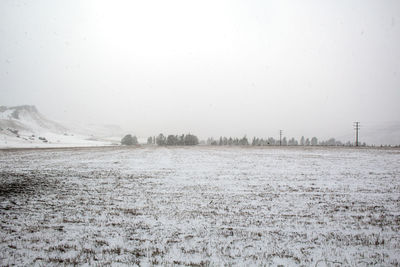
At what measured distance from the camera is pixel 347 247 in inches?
211

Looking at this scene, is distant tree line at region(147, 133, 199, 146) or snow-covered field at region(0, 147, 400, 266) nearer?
snow-covered field at region(0, 147, 400, 266)

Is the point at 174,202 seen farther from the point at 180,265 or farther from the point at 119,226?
the point at 180,265

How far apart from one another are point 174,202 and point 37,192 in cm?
786

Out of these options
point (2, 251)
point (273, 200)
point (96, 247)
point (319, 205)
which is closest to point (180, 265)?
point (96, 247)

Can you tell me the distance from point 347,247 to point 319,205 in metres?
3.67

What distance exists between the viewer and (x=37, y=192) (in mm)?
10812

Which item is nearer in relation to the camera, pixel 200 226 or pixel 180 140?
pixel 200 226

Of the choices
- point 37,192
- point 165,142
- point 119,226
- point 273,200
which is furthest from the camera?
point 165,142

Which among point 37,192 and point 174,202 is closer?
point 174,202

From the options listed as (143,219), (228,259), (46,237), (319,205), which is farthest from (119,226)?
(319,205)

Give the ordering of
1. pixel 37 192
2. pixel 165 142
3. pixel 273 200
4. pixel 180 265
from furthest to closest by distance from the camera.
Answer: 1. pixel 165 142
2. pixel 37 192
3. pixel 273 200
4. pixel 180 265

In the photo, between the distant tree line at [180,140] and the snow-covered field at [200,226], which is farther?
the distant tree line at [180,140]

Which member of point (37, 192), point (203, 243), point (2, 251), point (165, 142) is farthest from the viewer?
point (165, 142)

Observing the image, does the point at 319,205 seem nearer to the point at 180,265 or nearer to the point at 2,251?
the point at 180,265
